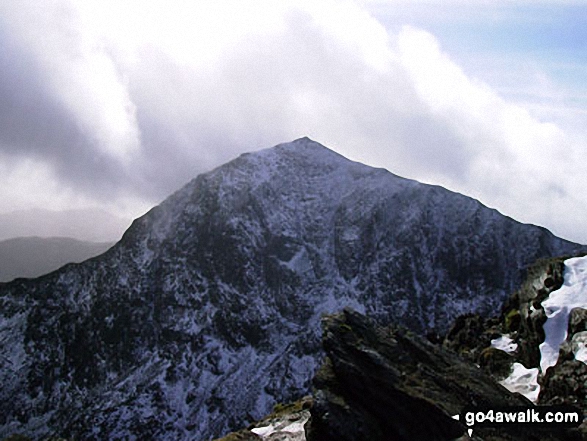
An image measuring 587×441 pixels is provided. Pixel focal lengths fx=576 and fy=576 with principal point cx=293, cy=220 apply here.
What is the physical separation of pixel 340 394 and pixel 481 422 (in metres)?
7.49

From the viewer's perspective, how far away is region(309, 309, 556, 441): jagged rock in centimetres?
2928

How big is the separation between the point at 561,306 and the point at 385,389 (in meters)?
32.5

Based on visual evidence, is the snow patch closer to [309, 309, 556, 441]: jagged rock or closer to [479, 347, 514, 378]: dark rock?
Result: [479, 347, 514, 378]: dark rock

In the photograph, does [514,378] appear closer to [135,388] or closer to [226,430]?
[226,430]

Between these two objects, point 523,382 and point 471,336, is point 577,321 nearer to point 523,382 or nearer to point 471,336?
point 523,382

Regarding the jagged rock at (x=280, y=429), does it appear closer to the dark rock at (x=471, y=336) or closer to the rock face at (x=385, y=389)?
the rock face at (x=385, y=389)

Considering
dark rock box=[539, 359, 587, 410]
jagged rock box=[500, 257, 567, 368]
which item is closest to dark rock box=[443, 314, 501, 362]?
jagged rock box=[500, 257, 567, 368]

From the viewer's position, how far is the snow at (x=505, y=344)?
204 ft

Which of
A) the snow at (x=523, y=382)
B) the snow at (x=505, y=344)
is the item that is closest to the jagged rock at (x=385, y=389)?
the snow at (x=523, y=382)

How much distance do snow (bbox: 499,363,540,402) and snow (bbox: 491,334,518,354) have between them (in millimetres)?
5696

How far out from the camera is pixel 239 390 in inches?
7628

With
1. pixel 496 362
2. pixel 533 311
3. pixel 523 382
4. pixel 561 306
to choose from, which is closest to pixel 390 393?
pixel 523 382

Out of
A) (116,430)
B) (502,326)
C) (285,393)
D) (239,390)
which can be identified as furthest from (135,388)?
(502,326)

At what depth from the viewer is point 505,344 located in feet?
210
